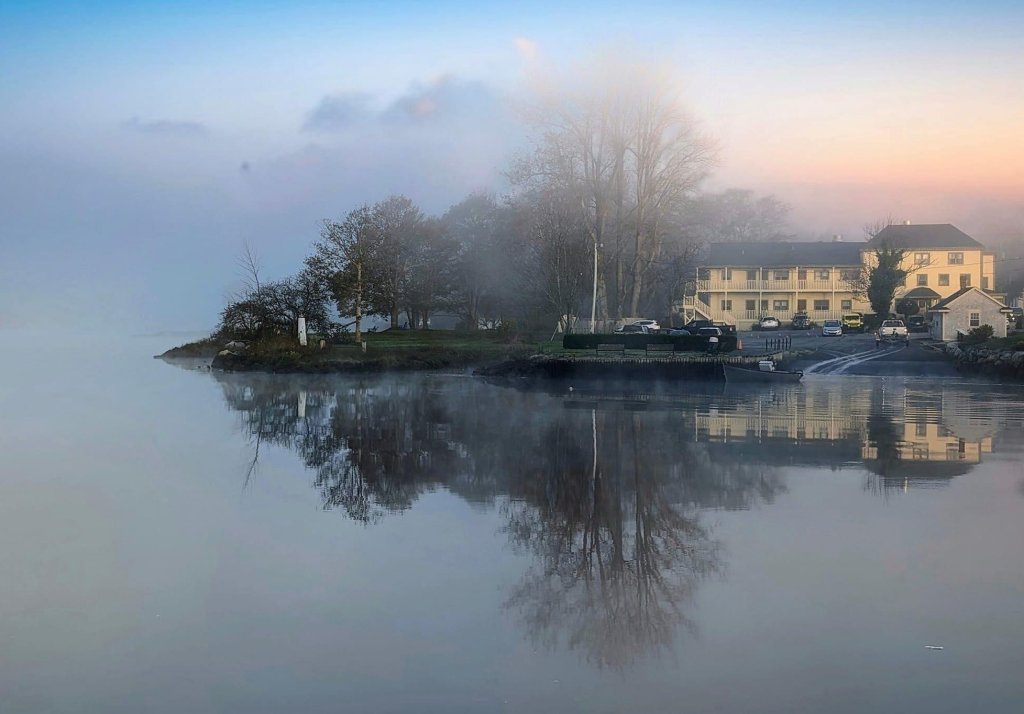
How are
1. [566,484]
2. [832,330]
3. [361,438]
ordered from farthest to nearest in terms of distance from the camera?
1. [832,330]
2. [361,438]
3. [566,484]

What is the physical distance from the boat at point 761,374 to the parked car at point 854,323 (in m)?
31.0

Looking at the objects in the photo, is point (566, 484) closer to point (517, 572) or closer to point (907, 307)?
point (517, 572)

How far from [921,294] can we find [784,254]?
10.2m

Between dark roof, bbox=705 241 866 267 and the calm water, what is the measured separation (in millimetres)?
59155

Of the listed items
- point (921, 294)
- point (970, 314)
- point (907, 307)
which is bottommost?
point (970, 314)

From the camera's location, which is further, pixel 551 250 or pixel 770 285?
pixel 770 285

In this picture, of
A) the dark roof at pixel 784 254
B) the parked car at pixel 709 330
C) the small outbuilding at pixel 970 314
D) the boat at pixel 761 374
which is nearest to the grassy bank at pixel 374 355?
the parked car at pixel 709 330

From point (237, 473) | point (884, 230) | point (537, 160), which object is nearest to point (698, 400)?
point (237, 473)

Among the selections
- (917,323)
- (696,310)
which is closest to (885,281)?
(917,323)

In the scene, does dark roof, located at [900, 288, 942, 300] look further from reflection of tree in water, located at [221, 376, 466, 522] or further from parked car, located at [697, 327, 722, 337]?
reflection of tree in water, located at [221, 376, 466, 522]

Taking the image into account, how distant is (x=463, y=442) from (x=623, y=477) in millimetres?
4701

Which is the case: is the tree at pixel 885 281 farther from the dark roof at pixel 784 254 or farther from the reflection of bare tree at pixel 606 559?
the reflection of bare tree at pixel 606 559

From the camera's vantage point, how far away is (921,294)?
74750 mm

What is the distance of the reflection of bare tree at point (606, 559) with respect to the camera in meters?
7.52
